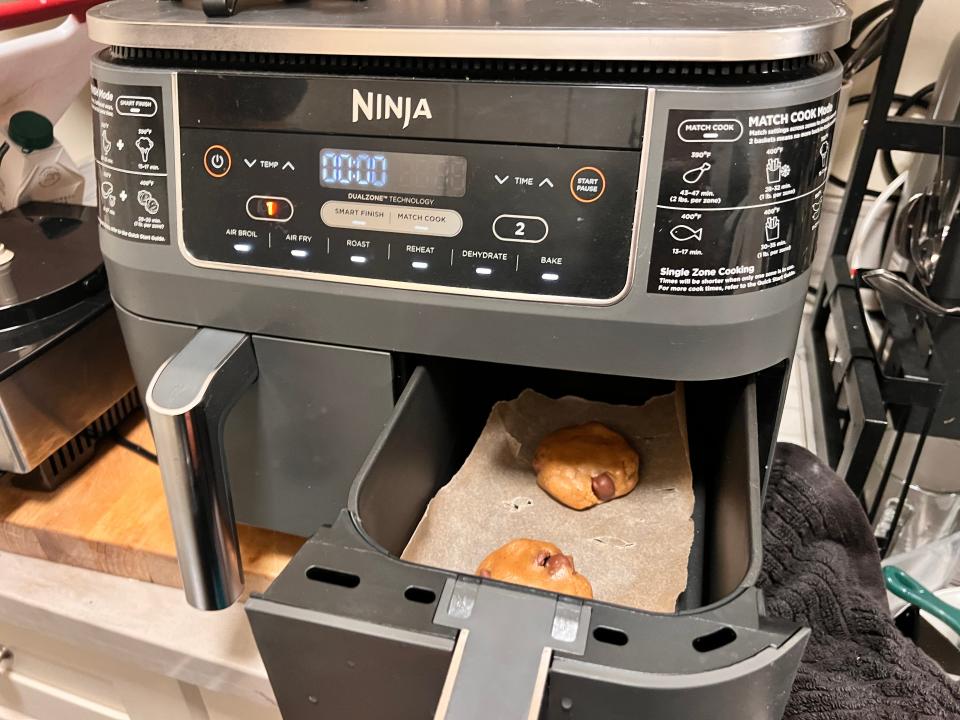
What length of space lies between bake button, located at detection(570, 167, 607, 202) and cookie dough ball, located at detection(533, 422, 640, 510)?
0.25m

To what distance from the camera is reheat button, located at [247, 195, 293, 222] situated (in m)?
0.44

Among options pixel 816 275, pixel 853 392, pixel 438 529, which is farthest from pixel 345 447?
pixel 816 275

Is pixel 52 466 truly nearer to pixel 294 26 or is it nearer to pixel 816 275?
pixel 294 26

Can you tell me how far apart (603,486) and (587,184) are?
0.88 feet

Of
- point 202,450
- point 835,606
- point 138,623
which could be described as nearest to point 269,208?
point 202,450

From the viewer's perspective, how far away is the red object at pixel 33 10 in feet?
1.96

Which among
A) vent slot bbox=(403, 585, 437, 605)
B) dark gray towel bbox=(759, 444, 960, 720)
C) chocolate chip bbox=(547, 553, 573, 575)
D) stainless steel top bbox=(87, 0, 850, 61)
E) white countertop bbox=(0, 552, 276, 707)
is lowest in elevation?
white countertop bbox=(0, 552, 276, 707)

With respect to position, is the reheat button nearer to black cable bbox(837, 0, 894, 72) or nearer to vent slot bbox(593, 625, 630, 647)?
vent slot bbox(593, 625, 630, 647)

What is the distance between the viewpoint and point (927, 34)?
3.01 ft

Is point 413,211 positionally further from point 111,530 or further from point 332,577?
point 111,530

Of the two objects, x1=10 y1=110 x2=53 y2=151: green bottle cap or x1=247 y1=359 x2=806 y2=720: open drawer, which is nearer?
x1=247 y1=359 x2=806 y2=720: open drawer

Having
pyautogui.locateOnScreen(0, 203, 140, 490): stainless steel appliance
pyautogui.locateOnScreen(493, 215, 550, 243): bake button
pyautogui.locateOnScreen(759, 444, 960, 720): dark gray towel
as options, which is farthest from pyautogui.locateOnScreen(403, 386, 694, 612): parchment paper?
pyautogui.locateOnScreen(0, 203, 140, 490): stainless steel appliance

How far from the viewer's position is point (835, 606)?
60 cm

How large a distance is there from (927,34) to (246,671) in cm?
101
